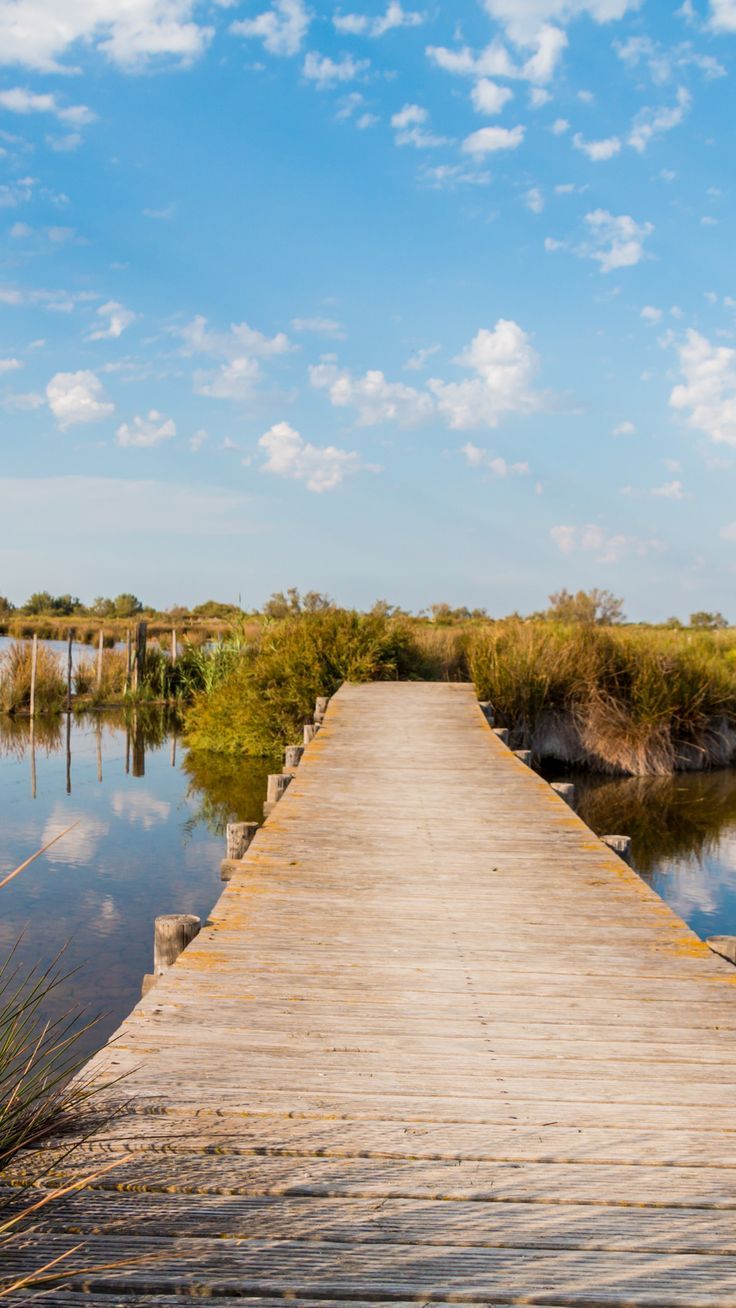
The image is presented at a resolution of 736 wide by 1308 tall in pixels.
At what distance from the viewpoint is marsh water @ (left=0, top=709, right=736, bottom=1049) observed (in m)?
6.95

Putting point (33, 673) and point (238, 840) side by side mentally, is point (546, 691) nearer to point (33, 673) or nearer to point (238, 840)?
point (238, 840)

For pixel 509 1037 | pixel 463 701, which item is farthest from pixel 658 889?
pixel 509 1037

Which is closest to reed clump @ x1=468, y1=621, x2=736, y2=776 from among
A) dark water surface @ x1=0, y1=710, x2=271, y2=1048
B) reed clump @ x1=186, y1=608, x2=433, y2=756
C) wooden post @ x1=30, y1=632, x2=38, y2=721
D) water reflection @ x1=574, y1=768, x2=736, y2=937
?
water reflection @ x1=574, y1=768, x2=736, y2=937

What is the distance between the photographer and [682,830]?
11.1 metres

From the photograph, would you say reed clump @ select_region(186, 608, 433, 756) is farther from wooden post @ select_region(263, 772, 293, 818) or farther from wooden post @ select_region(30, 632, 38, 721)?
wooden post @ select_region(263, 772, 293, 818)

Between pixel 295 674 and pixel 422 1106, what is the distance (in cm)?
1223

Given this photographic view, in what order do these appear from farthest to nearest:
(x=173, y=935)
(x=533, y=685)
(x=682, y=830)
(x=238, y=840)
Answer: (x=533, y=685) < (x=682, y=830) < (x=238, y=840) < (x=173, y=935)

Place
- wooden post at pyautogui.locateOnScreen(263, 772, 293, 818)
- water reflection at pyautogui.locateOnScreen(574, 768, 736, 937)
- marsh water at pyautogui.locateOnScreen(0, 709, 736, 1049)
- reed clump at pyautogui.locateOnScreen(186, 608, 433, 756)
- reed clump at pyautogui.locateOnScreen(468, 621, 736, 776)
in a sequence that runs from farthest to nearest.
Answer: reed clump at pyautogui.locateOnScreen(186, 608, 433, 756) < reed clump at pyautogui.locateOnScreen(468, 621, 736, 776) < water reflection at pyautogui.locateOnScreen(574, 768, 736, 937) < wooden post at pyautogui.locateOnScreen(263, 772, 293, 818) < marsh water at pyautogui.locateOnScreen(0, 709, 736, 1049)

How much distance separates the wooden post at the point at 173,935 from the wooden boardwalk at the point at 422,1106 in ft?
0.47

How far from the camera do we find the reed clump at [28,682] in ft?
66.8

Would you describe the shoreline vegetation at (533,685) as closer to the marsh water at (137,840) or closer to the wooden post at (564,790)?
the marsh water at (137,840)

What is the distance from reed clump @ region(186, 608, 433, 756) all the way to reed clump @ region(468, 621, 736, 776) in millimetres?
1511

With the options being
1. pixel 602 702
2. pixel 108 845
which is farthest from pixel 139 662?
pixel 108 845

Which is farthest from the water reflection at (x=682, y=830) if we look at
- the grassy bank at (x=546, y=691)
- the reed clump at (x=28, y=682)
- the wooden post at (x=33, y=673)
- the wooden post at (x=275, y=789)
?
the reed clump at (x=28, y=682)
